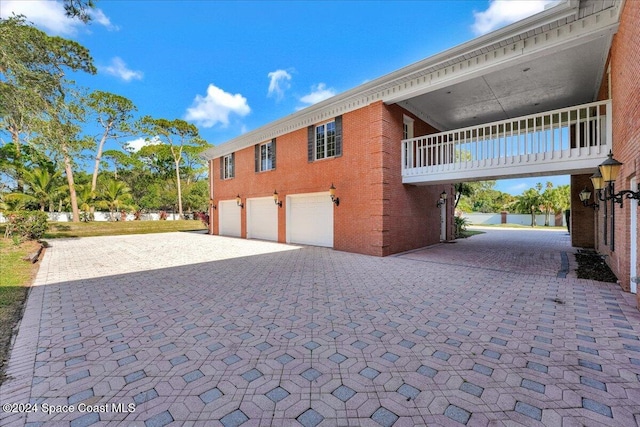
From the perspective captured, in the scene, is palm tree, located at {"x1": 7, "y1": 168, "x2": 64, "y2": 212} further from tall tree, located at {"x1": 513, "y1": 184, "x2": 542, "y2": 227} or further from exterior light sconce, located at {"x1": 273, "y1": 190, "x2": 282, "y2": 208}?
tall tree, located at {"x1": 513, "y1": 184, "x2": 542, "y2": 227}

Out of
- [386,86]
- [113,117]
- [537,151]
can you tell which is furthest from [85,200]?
[537,151]

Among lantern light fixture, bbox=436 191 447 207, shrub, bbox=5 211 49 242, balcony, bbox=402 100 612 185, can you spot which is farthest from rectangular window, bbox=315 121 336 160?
shrub, bbox=5 211 49 242

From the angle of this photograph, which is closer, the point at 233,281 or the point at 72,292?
the point at 72,292

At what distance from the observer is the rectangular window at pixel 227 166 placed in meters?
15.3

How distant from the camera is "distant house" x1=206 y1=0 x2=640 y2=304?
507 cm

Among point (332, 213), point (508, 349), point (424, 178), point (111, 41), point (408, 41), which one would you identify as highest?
point (111, 41)

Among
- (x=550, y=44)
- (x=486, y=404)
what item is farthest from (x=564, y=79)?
(x=486, y=404)

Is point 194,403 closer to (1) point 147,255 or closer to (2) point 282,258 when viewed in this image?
(2) point 282,258

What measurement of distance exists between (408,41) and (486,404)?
942 cm

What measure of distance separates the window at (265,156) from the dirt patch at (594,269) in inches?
421

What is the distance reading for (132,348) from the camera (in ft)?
9.25

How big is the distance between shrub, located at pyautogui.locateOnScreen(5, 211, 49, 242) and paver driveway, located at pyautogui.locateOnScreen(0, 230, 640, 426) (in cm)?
846

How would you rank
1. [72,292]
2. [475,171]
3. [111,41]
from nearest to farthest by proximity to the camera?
[72,292] → [475,171] → [111,41]

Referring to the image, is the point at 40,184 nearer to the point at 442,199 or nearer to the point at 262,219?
the point at 262,219
